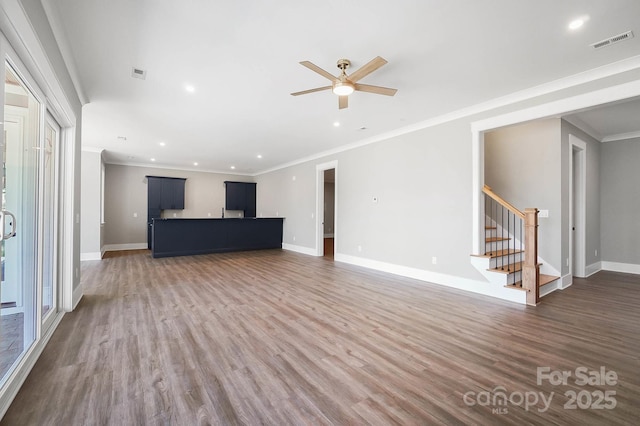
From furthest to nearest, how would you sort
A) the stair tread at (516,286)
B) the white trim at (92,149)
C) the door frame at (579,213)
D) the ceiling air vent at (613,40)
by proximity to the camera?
the white trim at (92,149)
the door frame at (579,213)
the stair tread at (516,286)
the ceiling air vent at (613,40)

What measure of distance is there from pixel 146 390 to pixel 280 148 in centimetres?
557

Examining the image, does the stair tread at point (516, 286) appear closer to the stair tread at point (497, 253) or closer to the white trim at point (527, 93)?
the stair tread at point (497, 253)

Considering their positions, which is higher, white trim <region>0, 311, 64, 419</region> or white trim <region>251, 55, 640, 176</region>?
white trim <region>251, 55, 640, 176</region>

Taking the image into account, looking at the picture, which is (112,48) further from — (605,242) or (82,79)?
(605,242)

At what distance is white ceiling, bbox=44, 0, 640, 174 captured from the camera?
6.90 ft

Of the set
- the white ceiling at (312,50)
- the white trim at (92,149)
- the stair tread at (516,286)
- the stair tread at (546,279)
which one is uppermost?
the white ceiling at (312,50)

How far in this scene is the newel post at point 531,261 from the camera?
137 inches

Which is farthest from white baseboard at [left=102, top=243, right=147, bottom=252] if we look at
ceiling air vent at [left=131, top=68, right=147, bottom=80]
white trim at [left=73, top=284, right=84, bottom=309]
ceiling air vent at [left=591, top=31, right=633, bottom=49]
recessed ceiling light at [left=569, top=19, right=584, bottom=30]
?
ceiling air vent at [left=591, top=31, right=633, bottom=49]

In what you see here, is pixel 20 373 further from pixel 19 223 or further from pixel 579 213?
pixel 579 213

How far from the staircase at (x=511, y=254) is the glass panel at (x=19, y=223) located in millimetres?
4836

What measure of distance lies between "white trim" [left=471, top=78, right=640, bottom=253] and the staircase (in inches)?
8.1

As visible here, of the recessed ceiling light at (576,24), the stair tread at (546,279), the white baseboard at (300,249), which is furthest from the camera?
the white baseboard at (300,249)

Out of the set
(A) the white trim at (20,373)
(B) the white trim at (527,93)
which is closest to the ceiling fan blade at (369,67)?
(B) the white trim at (527,93)

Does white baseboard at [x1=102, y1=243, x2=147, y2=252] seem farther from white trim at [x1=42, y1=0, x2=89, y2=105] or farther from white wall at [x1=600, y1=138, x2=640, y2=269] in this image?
white wall at [x1=600, y1=138, x2=640, y2=269]
